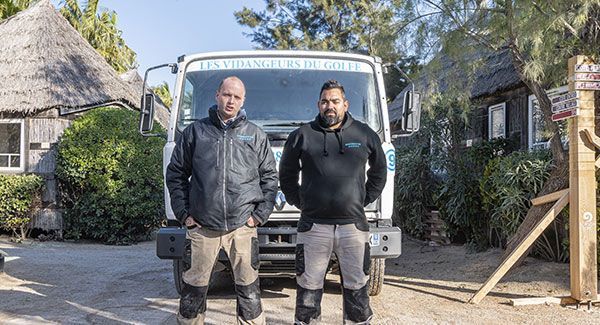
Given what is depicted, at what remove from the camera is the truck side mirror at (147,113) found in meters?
6.15

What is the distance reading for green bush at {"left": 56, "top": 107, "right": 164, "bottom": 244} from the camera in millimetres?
11828

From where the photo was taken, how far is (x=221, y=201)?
426 centimetres

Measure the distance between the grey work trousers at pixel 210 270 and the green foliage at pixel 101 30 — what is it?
839 inches

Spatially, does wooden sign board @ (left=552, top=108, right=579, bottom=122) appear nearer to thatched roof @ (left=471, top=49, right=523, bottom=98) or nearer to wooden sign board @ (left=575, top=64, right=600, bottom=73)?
wooden sign board @ (left=575, top=64, right=600, bottom=73)

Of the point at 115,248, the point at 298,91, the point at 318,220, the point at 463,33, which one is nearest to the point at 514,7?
the point at 463,33

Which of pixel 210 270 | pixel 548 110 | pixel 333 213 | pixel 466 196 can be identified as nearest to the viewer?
pixel 333 213

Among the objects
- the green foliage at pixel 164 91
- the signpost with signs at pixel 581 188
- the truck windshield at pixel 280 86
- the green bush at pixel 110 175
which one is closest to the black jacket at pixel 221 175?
the truck windshield at pixel 280 86

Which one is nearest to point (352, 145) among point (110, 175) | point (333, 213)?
point (333, 213)

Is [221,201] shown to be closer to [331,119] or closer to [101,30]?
[331,119]

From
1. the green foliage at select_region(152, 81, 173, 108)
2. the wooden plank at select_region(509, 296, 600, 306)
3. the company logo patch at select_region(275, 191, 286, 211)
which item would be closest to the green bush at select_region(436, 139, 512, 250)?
the wooden plank at select_region(509, 296, 600, 306)

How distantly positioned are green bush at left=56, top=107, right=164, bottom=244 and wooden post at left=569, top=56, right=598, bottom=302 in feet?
27.6

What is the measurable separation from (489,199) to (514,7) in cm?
387

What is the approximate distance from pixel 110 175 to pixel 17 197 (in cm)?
200

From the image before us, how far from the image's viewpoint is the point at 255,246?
14.6ft
